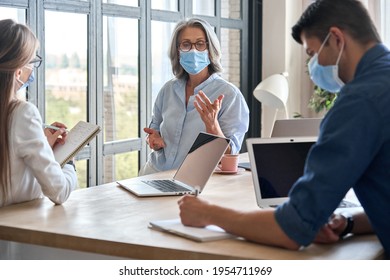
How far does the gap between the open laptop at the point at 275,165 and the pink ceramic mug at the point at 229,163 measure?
2.80ft

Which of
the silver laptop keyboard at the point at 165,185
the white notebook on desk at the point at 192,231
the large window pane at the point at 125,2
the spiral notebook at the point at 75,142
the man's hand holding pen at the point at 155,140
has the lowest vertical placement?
the white notebook on desk at the point at 192,231

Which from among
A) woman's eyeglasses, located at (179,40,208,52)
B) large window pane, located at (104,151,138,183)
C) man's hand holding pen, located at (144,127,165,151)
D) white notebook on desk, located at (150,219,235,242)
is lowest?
large window pane, located at (104,151,138,183)

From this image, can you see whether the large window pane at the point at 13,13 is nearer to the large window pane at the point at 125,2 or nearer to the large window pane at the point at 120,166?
the large window pane at the point at 125,2

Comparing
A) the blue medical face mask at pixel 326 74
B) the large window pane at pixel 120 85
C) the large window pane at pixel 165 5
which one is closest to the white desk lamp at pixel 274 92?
the large window pane at pixel 165 5

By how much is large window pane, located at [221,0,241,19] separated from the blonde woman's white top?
4.05 metres

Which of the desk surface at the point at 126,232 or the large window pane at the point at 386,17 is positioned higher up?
the large window pane at the point at 386,17

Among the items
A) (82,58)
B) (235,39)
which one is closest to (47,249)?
(82,58)

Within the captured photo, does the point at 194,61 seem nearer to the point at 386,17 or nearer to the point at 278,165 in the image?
the point at 278,165

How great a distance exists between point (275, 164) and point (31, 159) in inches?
32.1

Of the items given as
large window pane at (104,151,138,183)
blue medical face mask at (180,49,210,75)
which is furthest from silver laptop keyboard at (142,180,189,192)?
large window pane at (104,151,138,183)

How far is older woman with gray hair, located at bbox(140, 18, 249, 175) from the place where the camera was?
357cm

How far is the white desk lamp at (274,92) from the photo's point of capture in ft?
19.2

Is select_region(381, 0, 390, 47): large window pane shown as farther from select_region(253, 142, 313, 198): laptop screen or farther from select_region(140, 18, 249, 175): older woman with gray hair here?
select_region(253, 142, 313, 198): laptop screen

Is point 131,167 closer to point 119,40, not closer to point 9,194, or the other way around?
point 119,40
